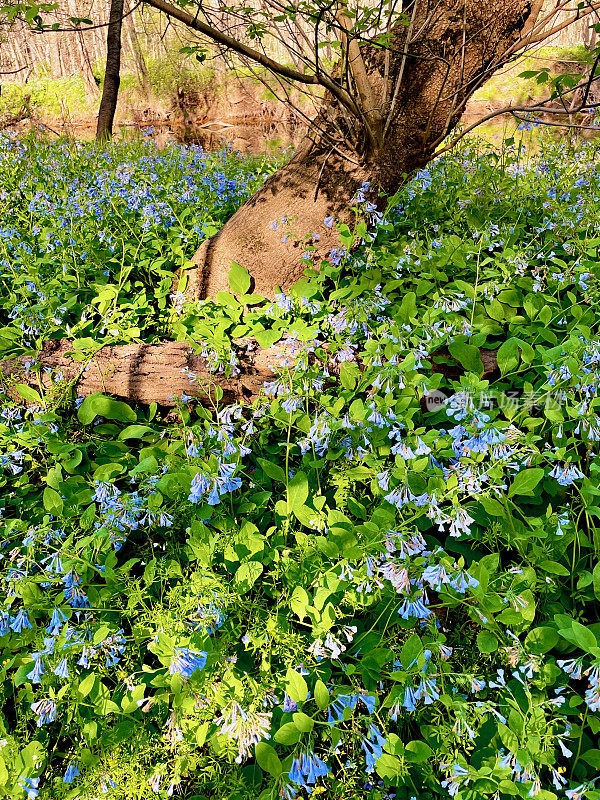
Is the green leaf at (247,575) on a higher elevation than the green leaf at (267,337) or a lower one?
lower

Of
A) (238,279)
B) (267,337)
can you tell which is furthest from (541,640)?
(238,279)

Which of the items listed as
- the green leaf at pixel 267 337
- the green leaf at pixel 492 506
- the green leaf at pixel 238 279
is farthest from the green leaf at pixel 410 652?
the green leaf at pixel 238 279

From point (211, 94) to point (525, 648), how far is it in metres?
12.1

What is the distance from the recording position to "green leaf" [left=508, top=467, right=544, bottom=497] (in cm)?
170

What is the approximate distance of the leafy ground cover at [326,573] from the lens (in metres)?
1.47

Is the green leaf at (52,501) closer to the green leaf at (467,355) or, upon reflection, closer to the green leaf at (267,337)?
the green leaf at (267,337)

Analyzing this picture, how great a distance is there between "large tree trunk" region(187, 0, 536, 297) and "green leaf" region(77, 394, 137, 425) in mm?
983

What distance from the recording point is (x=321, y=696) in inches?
57.0

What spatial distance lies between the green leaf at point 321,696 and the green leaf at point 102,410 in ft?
4.25

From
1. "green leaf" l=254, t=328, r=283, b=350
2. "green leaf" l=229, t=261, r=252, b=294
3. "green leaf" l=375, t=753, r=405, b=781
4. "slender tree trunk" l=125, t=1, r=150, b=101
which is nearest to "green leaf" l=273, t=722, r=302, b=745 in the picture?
"green leaf" l=375, t=753, r=405, b=781

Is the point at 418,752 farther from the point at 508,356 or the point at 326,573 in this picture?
the point at 508,356

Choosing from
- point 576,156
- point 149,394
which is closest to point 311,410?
point 149,394

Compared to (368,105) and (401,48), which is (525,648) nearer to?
(368,105)

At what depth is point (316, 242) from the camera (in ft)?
9.39
